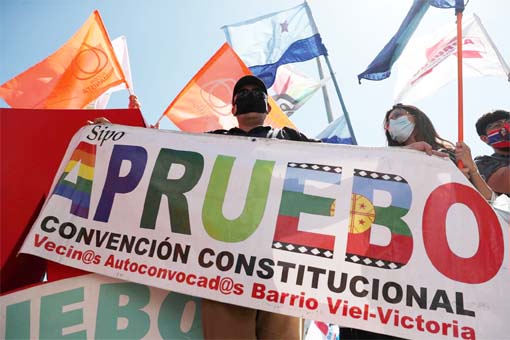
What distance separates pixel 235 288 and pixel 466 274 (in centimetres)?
122

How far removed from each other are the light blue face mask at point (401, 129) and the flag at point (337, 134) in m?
3.87

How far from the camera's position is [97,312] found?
2.32m

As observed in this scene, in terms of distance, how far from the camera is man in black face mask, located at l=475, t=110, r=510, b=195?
3.13m

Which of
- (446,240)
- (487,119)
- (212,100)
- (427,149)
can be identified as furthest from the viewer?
(212,100)

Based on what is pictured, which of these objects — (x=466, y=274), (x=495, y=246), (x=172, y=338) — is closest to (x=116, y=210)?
(x=172, y=338)

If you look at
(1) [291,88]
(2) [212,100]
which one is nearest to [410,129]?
(2) [212,100]

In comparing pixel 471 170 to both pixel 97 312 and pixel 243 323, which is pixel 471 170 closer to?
pixel 243 323

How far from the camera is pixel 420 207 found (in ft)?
7.66

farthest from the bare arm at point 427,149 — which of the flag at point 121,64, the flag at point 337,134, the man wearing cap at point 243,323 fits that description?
the flag at point 121,64

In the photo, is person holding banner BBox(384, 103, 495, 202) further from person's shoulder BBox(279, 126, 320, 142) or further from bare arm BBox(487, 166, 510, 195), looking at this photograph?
person's shoulder BBox(279, 126, 320, 142)

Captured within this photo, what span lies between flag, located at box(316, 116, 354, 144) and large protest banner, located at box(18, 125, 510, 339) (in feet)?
15.0

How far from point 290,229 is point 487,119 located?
2.31 meters

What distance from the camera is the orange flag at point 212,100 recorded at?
559 cm

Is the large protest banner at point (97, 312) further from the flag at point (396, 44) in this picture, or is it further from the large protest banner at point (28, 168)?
the flag at point (396, 44)
